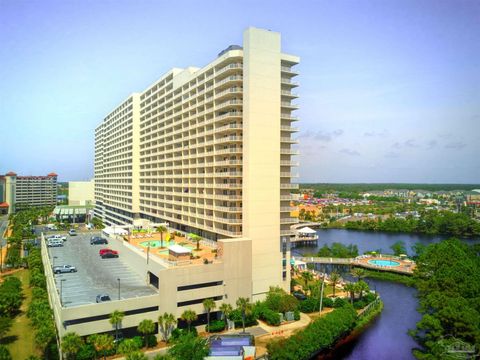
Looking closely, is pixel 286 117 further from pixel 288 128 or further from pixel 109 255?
pixel 109 255

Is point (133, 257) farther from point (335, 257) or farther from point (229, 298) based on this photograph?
point (335, 257)

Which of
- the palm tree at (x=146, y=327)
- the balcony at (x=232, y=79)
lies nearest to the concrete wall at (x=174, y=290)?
the palm tree at (x=146, y=327)

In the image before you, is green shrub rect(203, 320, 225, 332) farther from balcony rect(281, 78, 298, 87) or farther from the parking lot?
balcony rect(281, 78, 298, 87)

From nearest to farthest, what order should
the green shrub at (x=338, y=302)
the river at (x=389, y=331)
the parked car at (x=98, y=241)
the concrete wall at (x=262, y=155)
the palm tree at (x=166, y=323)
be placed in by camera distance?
the palm tree at (x=166, y=323) → the river at (x=389, y=331) → the concrete wall at (x=262, y=155) → the green shrub at (x=338, y=302) → the parked car at (x=98, y=241)

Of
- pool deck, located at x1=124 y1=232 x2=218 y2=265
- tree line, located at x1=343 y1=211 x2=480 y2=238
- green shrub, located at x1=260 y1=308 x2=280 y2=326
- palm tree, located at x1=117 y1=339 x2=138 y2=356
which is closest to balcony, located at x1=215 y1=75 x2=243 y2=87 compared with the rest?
pool deck, located at x1=124 y1=232 x2=218 y2=265

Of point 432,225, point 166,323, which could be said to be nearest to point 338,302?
point 166,323

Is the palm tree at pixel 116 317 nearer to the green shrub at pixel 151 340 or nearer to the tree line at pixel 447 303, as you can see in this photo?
the green shrub at pixel 151 340

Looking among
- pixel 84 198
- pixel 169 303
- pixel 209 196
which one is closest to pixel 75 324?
pixel 169 303
